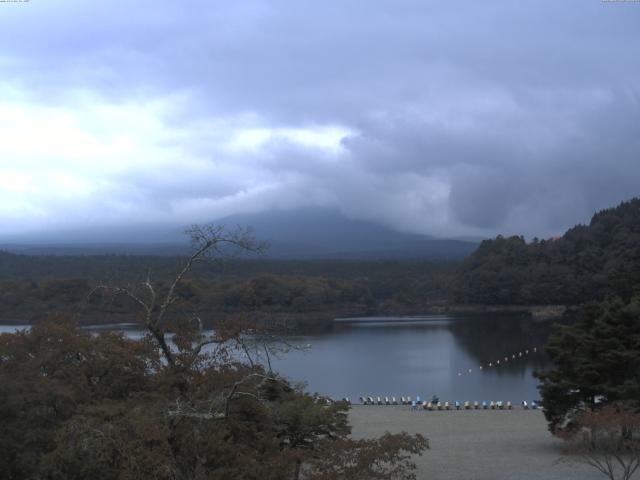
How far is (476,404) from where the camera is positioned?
23.6m

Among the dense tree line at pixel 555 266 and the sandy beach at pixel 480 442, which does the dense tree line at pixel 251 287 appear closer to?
the dense tree line at pixel 555 266

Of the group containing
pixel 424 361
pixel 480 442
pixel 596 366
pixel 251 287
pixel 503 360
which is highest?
pixel 596 366

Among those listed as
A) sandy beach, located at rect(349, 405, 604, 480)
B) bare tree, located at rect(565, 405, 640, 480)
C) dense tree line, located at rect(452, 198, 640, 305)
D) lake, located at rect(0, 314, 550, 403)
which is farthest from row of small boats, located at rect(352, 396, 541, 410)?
dense tree line, located at rect(452, 198, 640, 305)

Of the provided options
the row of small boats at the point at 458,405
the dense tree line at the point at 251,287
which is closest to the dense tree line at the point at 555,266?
the dense tree line at the point at 251,287

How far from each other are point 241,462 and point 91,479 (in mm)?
1649

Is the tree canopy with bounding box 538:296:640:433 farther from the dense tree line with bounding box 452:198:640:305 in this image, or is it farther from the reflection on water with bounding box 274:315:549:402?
the dense tree line with bounding box 452:198:640:305

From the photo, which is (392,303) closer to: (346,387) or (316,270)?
(316,270)

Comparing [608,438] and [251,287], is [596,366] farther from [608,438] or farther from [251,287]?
[251,287]

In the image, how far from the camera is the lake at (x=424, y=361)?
95.4 feet

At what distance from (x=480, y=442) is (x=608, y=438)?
4513 millimetres

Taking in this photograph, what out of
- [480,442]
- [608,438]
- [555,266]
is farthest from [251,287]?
[608,438]

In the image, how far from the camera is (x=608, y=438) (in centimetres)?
1232

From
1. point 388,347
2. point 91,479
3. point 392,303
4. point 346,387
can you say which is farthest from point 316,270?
point 91,479

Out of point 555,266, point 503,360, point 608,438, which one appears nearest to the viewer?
point 608,438
